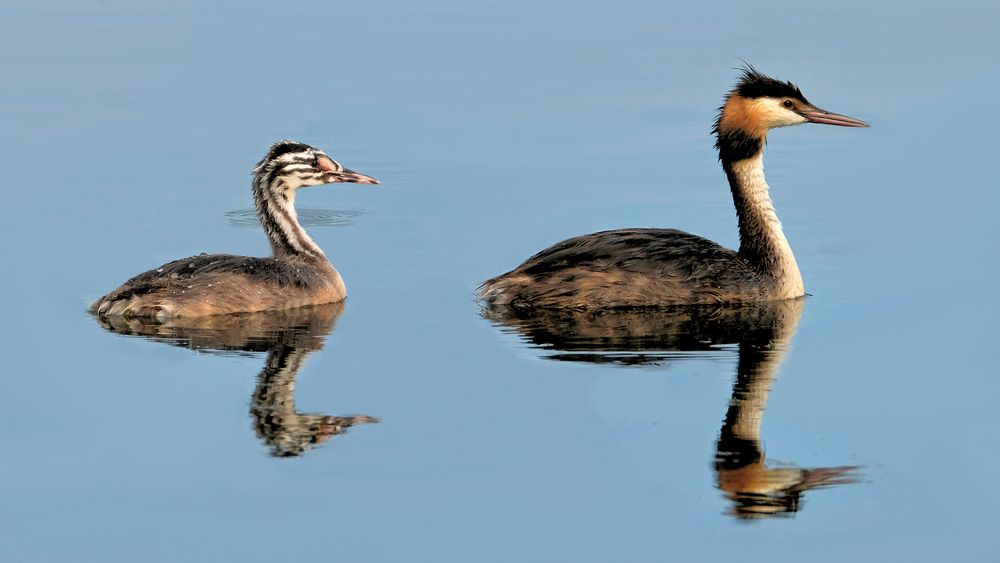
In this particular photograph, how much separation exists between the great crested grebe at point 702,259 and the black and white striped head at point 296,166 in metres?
1.63

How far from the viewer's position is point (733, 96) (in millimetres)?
14055

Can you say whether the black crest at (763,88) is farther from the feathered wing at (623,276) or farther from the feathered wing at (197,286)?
the feathered wing at (197,286)

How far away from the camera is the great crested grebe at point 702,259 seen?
13.3m

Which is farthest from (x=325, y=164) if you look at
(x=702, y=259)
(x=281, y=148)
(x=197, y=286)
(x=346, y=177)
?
(x=702, y=259)

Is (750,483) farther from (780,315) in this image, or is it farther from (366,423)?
(780,315)

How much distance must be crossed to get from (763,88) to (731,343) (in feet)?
8.87

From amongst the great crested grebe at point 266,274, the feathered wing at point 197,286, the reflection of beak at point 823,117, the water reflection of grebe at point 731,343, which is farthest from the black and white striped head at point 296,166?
the reflection of beak at point 823,117

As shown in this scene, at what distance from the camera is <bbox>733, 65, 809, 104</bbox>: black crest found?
46.1ft

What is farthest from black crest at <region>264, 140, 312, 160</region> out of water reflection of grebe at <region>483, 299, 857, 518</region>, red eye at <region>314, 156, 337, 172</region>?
water reflection of grebe at <region>483, 299, 857, 518</region>

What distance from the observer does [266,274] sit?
13195 mm

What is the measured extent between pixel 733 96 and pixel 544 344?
3.02 m

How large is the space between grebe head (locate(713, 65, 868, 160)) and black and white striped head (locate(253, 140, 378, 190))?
2.75 metres

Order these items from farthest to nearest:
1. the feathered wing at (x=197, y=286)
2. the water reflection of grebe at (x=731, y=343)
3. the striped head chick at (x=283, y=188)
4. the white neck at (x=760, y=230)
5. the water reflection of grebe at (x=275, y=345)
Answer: the striped head chick at (x=283, y=188) → the white neck at (x=760, y=230) → the feathered wing at (x=197, y=286) → the water reflection of grebe at (x=275, y=345) → the water reflection of grebe at (x=731, y=343)

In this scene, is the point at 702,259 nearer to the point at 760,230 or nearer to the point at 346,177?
the point at 760,230
